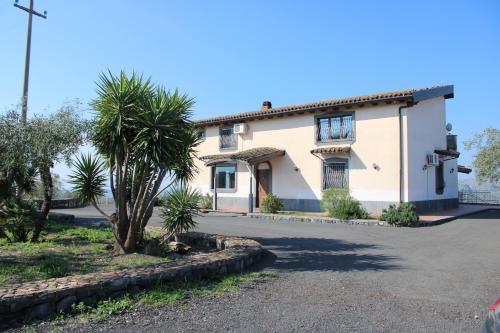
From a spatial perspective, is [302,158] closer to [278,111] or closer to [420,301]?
[278,111]

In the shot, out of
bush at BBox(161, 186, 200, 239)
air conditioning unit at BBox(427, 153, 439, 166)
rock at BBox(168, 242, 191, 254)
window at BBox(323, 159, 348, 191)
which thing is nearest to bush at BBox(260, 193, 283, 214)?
window at BBox(323, 159, 348, 191)

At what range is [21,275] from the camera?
6.29 m

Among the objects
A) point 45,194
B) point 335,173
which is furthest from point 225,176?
point 45,194

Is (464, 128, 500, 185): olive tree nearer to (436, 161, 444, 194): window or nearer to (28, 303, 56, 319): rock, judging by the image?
(436, 161, 444, 194): window

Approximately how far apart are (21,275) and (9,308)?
2.28m

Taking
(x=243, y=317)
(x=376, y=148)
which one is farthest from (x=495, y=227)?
(x=243, y=317)

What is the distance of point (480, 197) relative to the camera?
29500 mm

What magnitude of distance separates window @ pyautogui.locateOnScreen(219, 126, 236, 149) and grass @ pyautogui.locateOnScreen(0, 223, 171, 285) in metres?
13.1

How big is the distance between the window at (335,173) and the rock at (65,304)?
51.4ft

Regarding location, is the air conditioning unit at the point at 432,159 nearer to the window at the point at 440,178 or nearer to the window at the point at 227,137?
the window at the point at 440,178

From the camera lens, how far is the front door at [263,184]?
21.9 meters

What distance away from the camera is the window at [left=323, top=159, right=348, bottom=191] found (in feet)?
62.1

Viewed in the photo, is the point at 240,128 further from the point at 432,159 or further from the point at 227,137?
the point at 432,159

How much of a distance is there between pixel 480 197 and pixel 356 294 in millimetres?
28725
